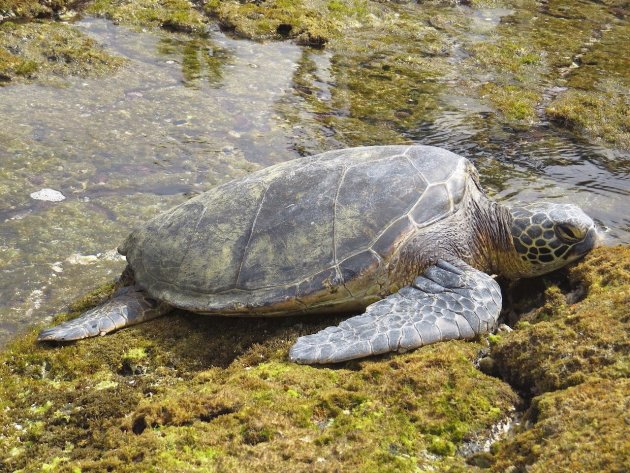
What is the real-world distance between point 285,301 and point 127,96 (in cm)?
588

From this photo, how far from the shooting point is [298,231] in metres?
4.45

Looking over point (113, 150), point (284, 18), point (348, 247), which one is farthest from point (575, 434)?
point (284, 18)

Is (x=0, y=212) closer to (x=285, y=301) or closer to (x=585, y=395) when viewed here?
(x=285, y=301)

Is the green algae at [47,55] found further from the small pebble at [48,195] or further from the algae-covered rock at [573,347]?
the algae-covered rock at [573,347]

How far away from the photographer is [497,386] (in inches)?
122

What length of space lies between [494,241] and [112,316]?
3.09 metres

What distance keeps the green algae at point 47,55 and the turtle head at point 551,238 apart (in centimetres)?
737

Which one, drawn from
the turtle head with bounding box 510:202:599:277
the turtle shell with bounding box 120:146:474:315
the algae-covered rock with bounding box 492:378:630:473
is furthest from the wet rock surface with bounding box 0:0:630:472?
the turtle shell with bounding box 120:146:474:315


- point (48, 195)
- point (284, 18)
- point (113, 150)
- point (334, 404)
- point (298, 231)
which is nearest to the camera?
point (334, 404)

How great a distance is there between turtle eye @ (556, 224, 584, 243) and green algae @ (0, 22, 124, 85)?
7590mm

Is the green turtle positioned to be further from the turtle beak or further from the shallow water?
the shallow water

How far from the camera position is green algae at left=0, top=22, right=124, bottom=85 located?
901 centimetres

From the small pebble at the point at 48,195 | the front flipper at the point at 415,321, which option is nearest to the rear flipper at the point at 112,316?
the front flipper at the point at 415,321

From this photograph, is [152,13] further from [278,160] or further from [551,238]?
[551,238]
